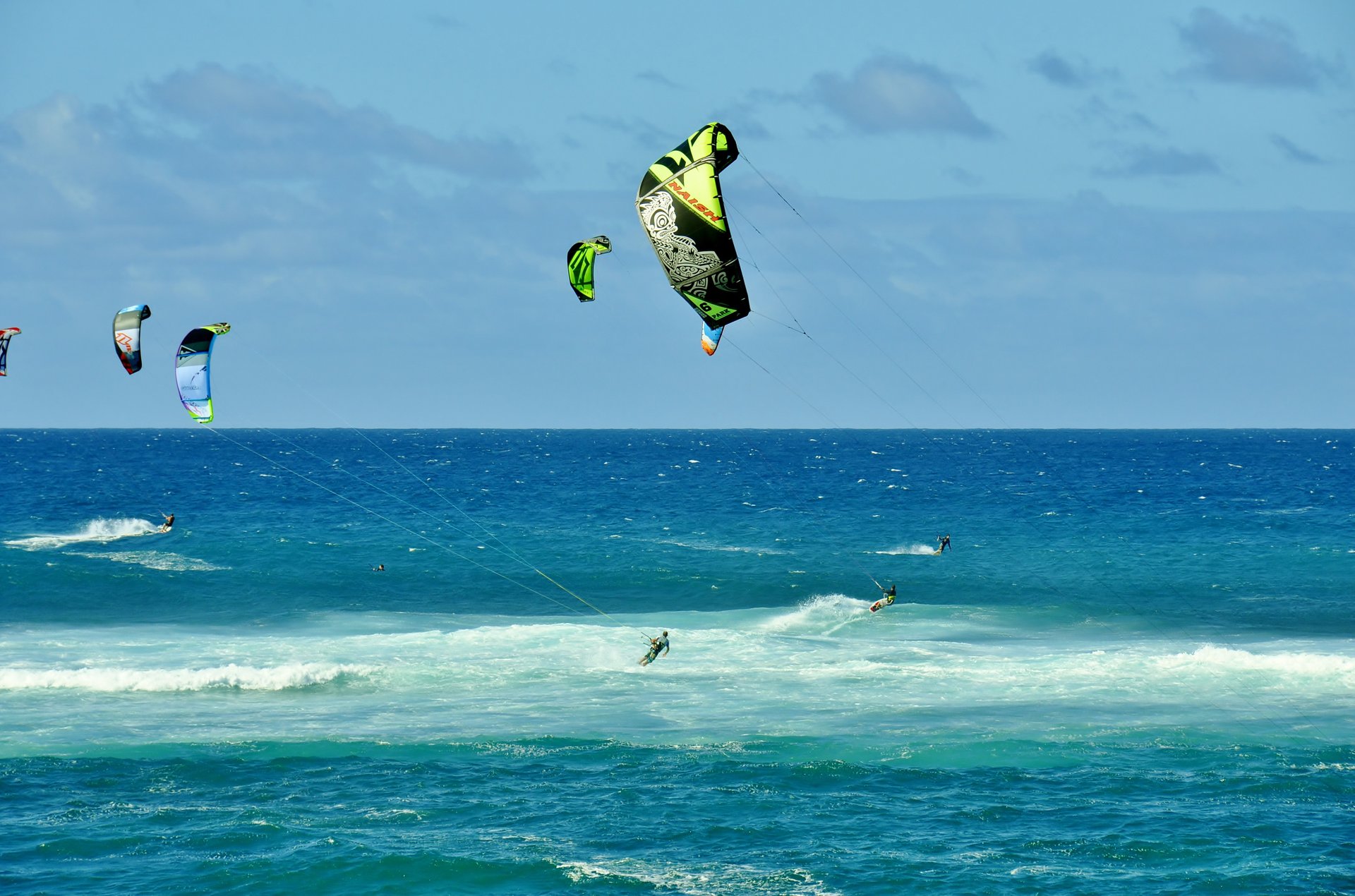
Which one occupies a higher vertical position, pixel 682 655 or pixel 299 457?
pixel 299 457

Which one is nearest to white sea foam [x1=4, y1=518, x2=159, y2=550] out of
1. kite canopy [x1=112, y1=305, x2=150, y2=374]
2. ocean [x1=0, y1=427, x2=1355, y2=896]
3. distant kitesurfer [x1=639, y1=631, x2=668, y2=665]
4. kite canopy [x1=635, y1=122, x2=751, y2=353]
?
ocean [x1=0, y1=427, x2=1355, y2=896]

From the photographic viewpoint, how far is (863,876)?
20047 millimetres

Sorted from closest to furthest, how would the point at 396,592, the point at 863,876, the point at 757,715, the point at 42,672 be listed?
the point at 863,876, the point at 757,715, the point at 42,672, the point at 396,592

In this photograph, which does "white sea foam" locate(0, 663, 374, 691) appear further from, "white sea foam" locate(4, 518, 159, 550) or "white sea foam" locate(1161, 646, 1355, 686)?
"white sea foam" locate(4, 518, 159, 550)

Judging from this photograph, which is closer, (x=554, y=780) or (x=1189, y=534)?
(x=554, y=780)

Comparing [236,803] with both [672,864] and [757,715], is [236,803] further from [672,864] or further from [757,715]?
[757,715]

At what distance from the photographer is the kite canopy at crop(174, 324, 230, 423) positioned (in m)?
38.6

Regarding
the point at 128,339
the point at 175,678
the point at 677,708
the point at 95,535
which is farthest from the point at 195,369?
the point at 95,535

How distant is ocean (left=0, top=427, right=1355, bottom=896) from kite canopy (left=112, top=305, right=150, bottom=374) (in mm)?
8676

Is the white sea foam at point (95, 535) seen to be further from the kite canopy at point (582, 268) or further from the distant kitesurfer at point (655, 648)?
the kite canopy at point (582, 268)

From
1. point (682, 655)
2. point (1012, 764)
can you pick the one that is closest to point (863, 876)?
point (1012, 764)

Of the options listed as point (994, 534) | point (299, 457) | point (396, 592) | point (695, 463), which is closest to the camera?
point (396, 592)

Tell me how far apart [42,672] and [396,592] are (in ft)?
60.3

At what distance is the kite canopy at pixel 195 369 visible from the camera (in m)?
38.6
